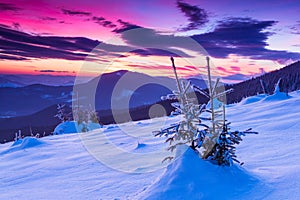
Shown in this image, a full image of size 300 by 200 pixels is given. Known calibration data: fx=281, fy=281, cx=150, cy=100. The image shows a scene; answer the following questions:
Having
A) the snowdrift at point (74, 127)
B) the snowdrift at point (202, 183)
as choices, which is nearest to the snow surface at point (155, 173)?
the snowdrift at point (202, 183)

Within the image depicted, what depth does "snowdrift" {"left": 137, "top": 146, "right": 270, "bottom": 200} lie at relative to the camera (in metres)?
3.29

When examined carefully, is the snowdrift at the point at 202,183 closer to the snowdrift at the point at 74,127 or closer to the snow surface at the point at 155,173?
the snow surface at the point at 155,173

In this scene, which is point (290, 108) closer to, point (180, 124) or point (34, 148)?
point (180, 124)

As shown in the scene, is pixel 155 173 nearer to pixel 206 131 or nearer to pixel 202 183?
pixel 206 131

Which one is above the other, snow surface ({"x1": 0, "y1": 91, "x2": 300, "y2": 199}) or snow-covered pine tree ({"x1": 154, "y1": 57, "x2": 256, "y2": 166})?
snow-covered pine tree ({"x1": 154, "y1": 57, "x2": 256, "y2": 166})

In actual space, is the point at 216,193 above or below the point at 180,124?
below

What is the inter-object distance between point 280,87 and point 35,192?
12596 millimetres

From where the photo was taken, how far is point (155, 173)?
15.6ft

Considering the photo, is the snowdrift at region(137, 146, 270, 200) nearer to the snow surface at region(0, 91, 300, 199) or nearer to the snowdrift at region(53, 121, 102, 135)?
the snow surface at region(0, 91, 300, 199)

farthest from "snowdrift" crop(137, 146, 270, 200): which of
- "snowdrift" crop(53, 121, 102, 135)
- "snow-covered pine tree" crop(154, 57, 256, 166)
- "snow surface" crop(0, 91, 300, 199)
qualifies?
"snowdrift" crop(53, 121, 102, 135)

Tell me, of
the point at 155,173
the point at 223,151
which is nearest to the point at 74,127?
the point at 155,173

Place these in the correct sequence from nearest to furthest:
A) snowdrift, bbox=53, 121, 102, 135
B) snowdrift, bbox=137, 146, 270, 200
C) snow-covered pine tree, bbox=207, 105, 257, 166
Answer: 1. snowdrift, bbox=137, 146, 270, 200
2. snow-covered pine tree, bbox=207, 105, 257, 166
3. snowdrift, bbox=53, 121, 102, 135

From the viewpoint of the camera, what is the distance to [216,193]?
10.9ft

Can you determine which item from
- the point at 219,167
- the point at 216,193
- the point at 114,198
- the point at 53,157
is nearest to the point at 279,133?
the point at 219,167
